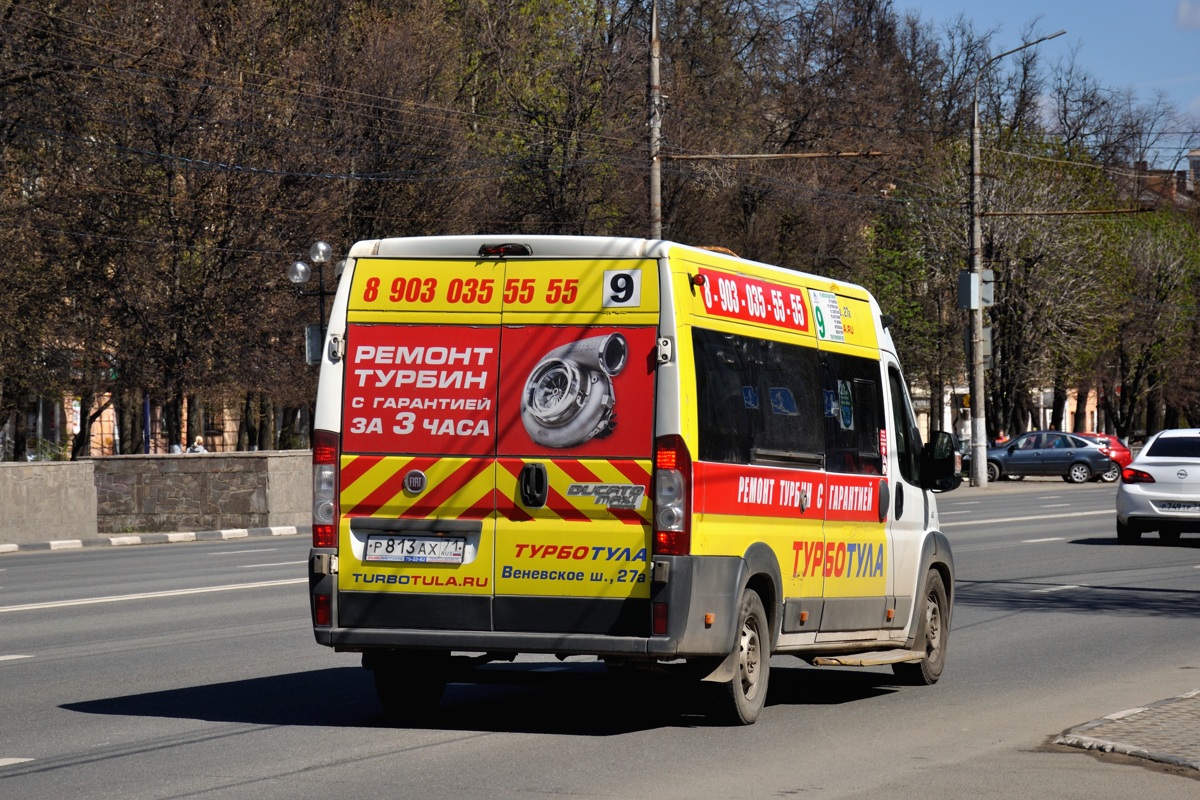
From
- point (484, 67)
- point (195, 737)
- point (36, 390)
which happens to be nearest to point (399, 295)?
point (195, 737)

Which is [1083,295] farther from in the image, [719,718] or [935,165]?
[719,718]

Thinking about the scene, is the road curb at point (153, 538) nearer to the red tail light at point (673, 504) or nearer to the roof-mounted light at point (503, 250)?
the roof-mounted light at point (503, 250)

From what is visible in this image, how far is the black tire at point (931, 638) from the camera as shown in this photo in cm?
1096

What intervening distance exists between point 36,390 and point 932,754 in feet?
121

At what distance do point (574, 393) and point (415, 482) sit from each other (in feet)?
2.93

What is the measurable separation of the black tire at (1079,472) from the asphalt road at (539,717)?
38657mm

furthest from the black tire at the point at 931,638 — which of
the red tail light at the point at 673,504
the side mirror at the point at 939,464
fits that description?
the red tail light at the point at 673,504

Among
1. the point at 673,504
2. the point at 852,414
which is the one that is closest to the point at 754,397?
the point at 673,504

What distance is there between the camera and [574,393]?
8.60 metres

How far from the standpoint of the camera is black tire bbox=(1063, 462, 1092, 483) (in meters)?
54.3

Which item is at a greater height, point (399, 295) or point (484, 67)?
point (484, 67)

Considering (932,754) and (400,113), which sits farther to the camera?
(400,113)

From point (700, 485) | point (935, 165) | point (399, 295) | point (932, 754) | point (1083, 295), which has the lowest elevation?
point (932, 754)

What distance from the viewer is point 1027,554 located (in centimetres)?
2267
